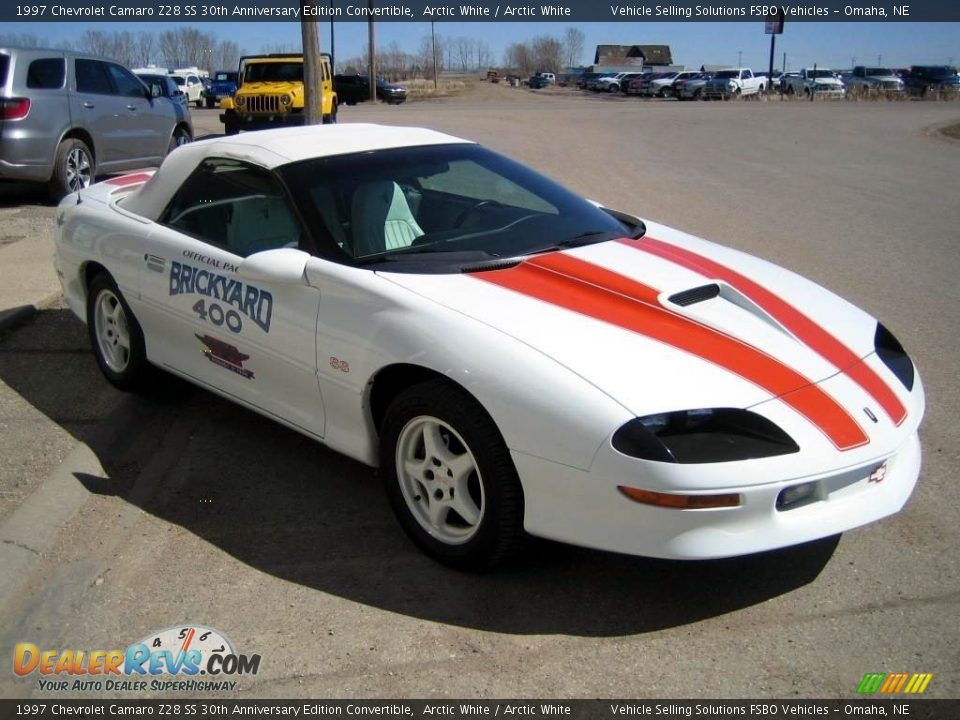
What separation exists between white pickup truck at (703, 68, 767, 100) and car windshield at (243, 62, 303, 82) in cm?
2999

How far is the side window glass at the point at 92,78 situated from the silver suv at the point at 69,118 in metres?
0.01

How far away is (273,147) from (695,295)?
6.66 feet

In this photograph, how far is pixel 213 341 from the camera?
13.8ft

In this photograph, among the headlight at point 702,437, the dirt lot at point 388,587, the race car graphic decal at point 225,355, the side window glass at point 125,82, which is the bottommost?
the dirt lot at point 388,587

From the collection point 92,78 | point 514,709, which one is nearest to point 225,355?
point 514,709

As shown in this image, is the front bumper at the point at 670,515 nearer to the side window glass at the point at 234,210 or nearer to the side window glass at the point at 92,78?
the side window glass at the point at 234,210

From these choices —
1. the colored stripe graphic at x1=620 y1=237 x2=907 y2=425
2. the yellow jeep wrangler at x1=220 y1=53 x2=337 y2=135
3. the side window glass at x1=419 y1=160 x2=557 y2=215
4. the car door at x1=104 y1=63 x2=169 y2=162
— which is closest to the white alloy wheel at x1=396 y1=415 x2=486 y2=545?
the colored stripe graphic at x1=620 y1=237 x2=907 y2=425

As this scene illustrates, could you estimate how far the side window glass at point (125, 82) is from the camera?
12188 millimetres

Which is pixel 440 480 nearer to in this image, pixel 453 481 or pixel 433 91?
pixel 453 481

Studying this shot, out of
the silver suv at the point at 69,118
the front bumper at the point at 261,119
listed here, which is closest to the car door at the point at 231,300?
the silver suv at the point at 69,118

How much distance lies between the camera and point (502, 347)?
3.12 meters

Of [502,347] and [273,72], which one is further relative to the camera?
[273,72]

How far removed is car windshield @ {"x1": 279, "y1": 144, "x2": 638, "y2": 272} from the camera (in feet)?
12.6

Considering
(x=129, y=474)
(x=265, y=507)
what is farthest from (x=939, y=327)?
(x=129, y=474)
